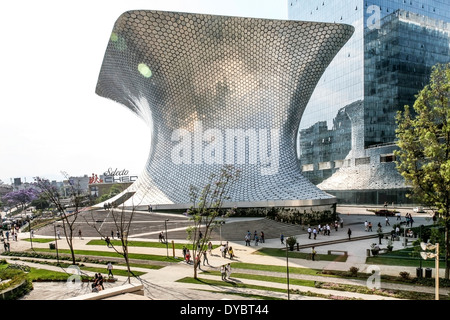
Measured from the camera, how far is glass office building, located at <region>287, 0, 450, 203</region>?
207ft

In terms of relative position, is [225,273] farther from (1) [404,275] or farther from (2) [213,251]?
(1) [404,275]

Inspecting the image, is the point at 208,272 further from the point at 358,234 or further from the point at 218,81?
Result: the point at 218,81

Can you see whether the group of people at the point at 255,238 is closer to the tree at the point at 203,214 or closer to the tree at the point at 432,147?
the tree at the point at 203,214

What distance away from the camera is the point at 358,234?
1116 inches

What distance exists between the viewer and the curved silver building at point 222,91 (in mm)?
36750

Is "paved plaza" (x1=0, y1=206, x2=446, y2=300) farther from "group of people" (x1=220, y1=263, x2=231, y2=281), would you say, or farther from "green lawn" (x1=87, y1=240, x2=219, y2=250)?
"group of people" (x1=220, y1=263, x2=231, y2=281)

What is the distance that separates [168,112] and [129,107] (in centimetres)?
1245

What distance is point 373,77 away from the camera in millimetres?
64562

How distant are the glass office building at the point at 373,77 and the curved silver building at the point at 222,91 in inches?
1011

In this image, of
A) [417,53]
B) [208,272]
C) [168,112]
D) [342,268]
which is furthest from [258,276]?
[417,53]

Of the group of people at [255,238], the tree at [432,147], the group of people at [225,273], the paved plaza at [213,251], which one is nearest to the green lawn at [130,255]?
the paved plaza at [213,251]

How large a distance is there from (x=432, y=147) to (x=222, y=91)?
3131 cm

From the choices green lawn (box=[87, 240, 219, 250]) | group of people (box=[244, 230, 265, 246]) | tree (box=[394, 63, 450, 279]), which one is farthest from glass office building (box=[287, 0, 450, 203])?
tree (box=[394, 63, 450, 279])

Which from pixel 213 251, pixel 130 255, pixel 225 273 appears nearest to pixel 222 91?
pixel 213 251
